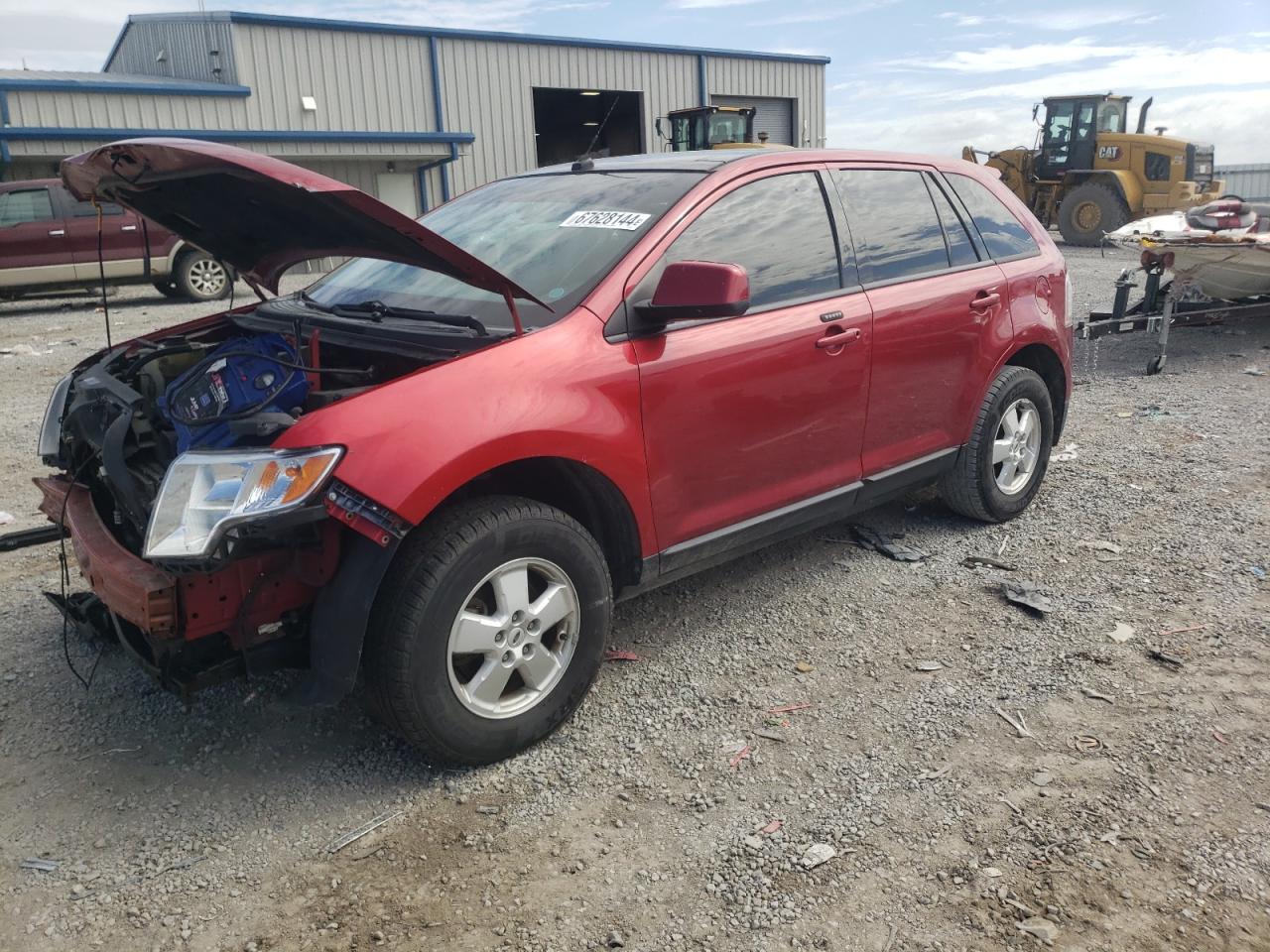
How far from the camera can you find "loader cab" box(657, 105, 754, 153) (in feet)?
66.5

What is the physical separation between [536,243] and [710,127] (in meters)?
18.0

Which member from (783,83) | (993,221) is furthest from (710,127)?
(993,221)

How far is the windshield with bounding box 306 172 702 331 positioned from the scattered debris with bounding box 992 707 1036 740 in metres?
1.96

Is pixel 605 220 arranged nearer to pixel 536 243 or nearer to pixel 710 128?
pixel 536 243

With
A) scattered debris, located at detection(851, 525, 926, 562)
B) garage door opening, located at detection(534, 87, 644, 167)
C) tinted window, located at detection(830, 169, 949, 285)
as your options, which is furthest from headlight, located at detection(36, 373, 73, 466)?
garage door opening, located at detection(534, 87, 644, 167)

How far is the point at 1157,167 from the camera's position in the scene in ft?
64.5

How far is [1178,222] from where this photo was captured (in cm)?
987

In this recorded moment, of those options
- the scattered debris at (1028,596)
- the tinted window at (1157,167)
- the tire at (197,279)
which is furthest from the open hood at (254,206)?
the tinted window at (1157,167)

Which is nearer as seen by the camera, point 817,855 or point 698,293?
point 817,855

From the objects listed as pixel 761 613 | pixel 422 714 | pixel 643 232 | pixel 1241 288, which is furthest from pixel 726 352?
pixel 1241 288

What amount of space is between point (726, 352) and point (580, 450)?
2.39 feet

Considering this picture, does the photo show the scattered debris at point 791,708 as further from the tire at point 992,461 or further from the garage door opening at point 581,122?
the garage door opening at point 581,122

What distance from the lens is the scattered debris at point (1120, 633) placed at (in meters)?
3.81

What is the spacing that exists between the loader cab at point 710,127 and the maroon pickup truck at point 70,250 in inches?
394
